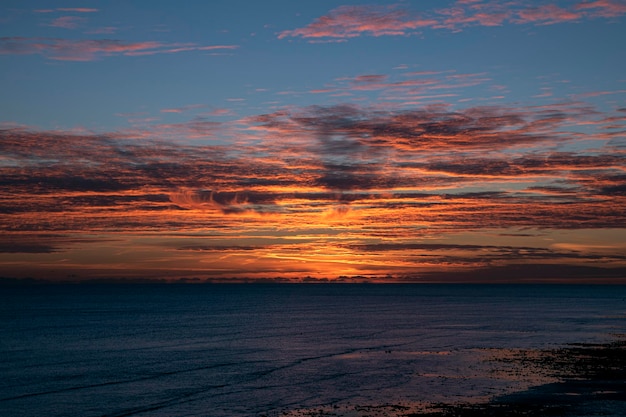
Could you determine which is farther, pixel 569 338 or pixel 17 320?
pixel 17 320

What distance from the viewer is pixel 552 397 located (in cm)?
4425

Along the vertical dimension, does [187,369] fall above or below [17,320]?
below

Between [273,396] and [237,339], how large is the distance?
44.5m

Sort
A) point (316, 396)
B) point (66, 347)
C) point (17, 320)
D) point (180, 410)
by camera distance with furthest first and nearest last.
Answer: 1. point (17, 320)
2. point (66, 347)
3. point (316, 396)
4. point (180, 410)

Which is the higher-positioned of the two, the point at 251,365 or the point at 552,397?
the point at 251,365

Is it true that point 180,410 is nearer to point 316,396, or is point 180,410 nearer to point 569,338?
point 316,396

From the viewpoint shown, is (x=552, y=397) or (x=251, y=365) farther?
(x=251, y=365)

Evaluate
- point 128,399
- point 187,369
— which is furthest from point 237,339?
point 128,399

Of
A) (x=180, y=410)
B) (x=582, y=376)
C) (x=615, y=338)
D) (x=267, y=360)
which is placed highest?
(x=615, y=338)

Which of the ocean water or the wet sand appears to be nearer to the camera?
the wet sand

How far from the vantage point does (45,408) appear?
44.4 metres

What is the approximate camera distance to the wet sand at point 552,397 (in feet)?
130

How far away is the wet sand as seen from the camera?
39.7 metres

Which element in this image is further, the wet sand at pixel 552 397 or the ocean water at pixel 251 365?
the ocean water at pixel 251 365
